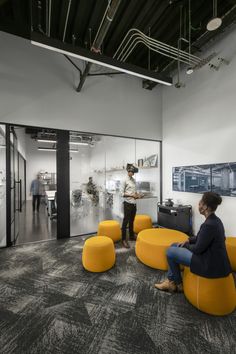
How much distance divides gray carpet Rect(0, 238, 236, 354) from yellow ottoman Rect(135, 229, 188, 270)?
0.12 metres

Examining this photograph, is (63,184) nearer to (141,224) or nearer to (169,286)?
(141,224)

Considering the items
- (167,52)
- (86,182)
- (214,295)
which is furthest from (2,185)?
(167,52)

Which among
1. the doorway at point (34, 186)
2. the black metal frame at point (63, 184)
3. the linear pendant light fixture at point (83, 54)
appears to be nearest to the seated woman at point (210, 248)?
the linear pendant light fixture at point (83, 54)

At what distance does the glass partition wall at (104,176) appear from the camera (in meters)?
3.93

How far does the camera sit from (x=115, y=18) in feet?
9.37

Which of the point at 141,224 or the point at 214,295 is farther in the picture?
the point at 141,224

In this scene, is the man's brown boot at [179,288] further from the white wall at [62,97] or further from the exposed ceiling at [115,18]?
the exposed ceiling at [115,18]

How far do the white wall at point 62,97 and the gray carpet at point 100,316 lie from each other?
276cm

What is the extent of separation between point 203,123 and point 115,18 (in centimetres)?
253

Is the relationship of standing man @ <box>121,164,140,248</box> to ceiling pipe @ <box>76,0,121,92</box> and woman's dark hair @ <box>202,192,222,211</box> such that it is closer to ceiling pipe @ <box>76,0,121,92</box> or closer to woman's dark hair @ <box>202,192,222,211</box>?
woman's dark hair @ <box>202,192,222,211</box>

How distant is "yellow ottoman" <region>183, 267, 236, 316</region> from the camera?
1.61m

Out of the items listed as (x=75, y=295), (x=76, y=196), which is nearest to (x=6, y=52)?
(x=76, y=196)

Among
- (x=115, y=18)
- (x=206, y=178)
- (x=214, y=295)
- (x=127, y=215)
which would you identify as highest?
(x=115, y=18)

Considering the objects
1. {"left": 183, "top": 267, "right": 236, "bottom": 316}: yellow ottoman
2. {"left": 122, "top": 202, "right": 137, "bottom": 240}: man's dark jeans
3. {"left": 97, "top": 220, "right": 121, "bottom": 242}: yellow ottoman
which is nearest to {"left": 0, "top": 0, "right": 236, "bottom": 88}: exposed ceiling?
{"left": 122, "top": 202, "right": 137, "bottom": 240}: man's dark jeans
